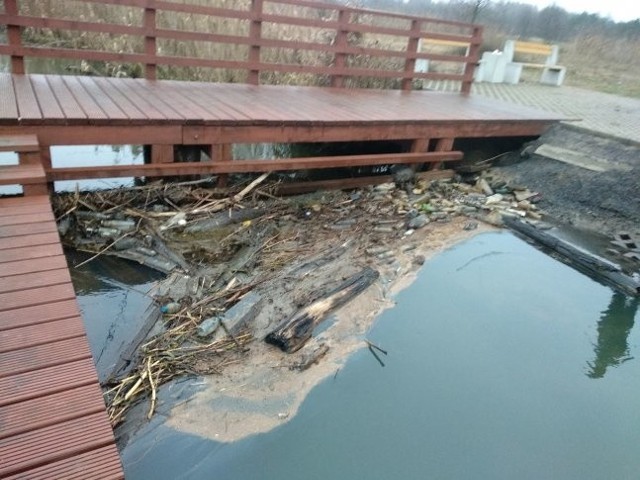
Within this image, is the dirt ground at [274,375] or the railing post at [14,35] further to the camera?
the railing post at [14,35]

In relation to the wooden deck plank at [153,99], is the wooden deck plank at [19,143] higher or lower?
lower

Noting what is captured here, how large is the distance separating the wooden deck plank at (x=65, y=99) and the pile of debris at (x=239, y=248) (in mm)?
693

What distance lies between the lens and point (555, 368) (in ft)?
11.2

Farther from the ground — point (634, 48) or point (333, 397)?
point (634, 48)

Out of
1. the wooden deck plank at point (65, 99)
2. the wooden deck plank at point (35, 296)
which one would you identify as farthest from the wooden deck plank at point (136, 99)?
the wooden deck plank at point (35, 296)

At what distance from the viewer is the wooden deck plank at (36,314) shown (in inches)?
85.9

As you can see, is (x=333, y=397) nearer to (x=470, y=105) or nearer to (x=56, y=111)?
→ (x=56, y=111)

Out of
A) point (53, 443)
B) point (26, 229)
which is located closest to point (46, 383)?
point (53, 443)

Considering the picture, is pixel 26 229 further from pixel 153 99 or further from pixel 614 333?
pixel 614 333

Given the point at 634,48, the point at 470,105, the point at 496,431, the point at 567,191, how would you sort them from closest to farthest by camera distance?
the point at 496,431 → the point at 567,191 → the point at 470,105 → the point at 634,48

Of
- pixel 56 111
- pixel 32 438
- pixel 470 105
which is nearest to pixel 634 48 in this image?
pixel 470 105

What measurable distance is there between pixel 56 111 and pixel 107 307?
1.88 meters

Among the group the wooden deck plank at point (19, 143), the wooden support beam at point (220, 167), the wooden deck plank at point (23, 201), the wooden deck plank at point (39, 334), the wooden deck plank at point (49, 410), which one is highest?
the wooden deck plank at point (19, 143)

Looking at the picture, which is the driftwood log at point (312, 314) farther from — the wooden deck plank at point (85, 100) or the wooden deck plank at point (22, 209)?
the wooden deck plank at point (85, 100)
